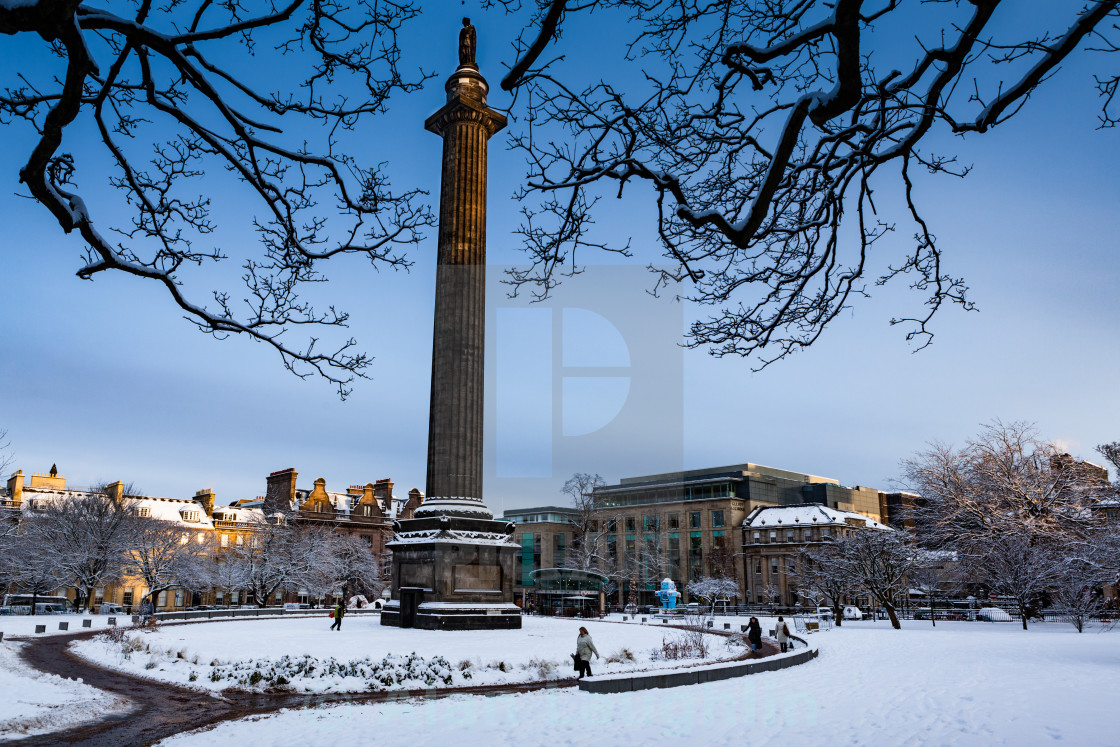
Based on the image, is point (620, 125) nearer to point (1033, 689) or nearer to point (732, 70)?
point (732, 70)

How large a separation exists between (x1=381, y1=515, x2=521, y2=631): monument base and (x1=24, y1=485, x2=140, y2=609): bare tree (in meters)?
33.0

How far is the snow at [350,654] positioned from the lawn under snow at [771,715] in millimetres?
3231

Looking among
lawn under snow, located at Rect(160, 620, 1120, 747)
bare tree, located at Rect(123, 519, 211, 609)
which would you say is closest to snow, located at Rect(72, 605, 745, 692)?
lawn under snow, located at Rect(160, 620, 1120, 747)

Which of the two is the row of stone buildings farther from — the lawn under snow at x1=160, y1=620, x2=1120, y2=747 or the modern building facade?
the lawn under snow at x1=160, y1=620, x2=1120, y2=747

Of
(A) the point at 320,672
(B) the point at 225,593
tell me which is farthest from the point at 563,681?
(B) the point at 225,593

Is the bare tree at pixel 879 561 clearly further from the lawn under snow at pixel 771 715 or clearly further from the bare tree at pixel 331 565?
the bare tree at pixel 331 565

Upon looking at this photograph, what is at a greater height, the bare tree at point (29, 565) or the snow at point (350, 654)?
the bare tree at point (29, 565)

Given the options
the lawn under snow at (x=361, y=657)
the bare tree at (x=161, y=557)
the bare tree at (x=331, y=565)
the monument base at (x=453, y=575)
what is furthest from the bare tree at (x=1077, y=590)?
the bare tree at (x=161, y=557)

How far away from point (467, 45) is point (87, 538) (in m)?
41.5

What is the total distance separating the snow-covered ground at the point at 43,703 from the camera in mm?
12844

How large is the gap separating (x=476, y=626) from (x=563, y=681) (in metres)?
12.2

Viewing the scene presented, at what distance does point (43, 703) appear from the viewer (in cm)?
1502

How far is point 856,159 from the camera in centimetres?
895

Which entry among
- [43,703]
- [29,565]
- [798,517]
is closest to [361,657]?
[43,703]
